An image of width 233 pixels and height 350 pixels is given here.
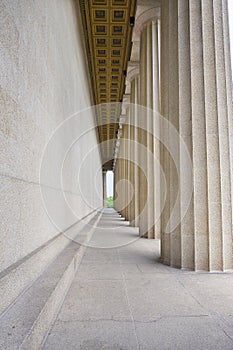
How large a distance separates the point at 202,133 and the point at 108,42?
1184cm

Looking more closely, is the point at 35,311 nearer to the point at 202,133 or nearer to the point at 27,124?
the point at 27,124

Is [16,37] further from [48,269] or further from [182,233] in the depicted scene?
[182,233]

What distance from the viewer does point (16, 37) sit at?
447 centimetres

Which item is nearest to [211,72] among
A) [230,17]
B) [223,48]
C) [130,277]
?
[223,48]

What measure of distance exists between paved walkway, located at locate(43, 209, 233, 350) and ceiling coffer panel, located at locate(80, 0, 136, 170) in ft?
40.3

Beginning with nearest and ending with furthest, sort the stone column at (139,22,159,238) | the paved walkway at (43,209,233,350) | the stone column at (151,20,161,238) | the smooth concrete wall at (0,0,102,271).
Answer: the paved walkway at (43,209,233,350) < the smooth concrete wall at (0,0,102,271) < the stone column at (151,20,161,238) < the stone column at (139,22,159,238)

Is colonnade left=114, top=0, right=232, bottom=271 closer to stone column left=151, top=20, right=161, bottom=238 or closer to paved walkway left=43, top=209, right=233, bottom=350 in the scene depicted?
paved walkway left=43, top=209, right=233, bottom=350

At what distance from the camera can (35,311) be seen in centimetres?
344

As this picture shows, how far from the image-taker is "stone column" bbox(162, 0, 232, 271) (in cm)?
734

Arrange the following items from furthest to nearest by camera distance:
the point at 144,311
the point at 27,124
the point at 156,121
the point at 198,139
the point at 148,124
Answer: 1. the point at 148,124
2. the point at 156,121
3. the point at 198,139
4. the point at 27,124
5. the point at 144,311

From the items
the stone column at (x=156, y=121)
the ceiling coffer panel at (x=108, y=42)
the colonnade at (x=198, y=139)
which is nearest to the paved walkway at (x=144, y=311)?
the colonnade at (x=198, y=139)

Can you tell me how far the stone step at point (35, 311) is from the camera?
2.85 m

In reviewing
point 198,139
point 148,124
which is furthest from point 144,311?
point 148,124

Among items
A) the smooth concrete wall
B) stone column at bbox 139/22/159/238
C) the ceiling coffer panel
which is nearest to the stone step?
the smooth concrete wall
